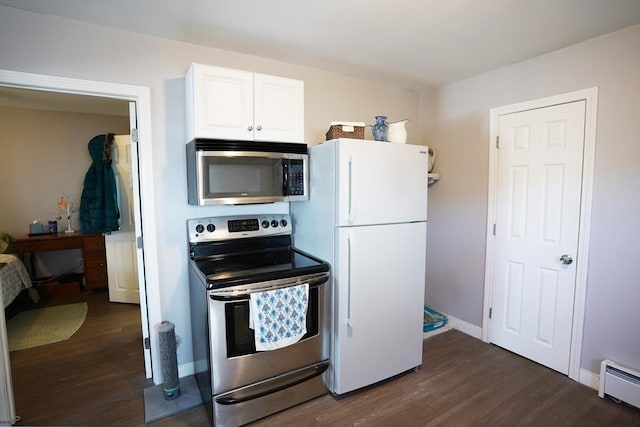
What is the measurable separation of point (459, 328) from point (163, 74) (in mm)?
3392

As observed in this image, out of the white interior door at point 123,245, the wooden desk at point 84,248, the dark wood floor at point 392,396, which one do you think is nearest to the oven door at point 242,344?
the dark wood floor at point 392,396

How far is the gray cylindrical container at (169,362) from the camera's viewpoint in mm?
2098

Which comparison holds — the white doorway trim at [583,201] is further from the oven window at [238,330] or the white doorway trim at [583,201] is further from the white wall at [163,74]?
the oven window at [238,330]

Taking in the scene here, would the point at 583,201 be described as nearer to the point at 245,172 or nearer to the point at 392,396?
the point at 392,396

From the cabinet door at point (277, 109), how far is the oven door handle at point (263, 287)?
3.13 ft

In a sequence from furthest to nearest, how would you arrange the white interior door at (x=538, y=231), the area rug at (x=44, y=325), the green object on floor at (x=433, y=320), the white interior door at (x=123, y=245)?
the white interior door at (x=123, y=245)
the green object on floor at (x=433, y=320)
the area rug at (x=44, y=325)
the white interior door at (x=538, y=231)

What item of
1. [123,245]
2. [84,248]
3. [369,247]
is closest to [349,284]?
[369,247]

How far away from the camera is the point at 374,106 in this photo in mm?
3080

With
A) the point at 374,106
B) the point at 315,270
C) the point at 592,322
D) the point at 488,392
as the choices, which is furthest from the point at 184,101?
the point at 592,322

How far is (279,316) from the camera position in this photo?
1876 millimetres

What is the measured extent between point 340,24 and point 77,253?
4.82 meters

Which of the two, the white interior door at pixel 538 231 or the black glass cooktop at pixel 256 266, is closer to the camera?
the black glass cooktop at pixel 256 266

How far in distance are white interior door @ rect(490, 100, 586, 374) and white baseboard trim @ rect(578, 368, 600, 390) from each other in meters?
0.11

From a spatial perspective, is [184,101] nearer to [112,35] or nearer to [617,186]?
[112,35]
